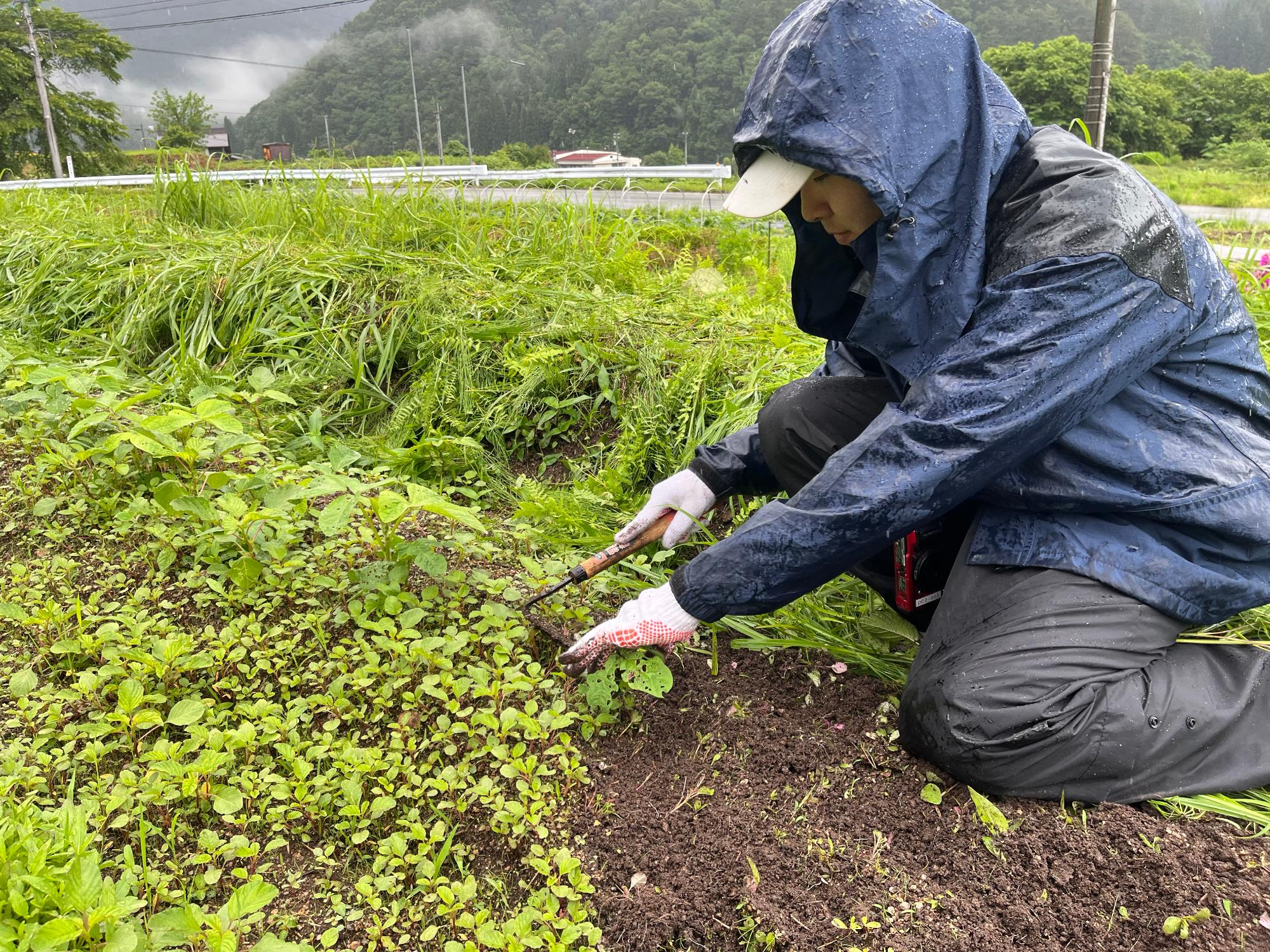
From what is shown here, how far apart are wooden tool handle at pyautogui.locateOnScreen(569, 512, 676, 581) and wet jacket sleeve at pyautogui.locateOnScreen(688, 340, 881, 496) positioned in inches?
5.4

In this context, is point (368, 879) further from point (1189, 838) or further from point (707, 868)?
point (1189, 838)

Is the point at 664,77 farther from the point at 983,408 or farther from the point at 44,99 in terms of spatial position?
the point at 983,408

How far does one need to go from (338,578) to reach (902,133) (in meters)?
1.53

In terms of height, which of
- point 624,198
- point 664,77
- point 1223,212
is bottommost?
point 1223,212

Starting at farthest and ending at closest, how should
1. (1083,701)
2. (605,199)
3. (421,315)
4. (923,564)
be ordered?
(605,199) < (421,315) < (923,564) < (1083,701)

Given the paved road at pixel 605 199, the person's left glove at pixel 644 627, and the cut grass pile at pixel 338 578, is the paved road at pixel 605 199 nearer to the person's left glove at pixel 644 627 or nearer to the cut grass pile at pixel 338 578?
the cut grass pile at pixel 338 578

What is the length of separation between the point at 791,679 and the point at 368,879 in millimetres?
975

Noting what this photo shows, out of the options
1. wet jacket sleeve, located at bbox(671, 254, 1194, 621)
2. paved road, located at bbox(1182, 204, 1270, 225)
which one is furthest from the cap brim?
paved road, located at bbox(1182, 204, 1270, 225)

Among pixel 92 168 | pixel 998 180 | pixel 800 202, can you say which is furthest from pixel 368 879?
pixel 92 168

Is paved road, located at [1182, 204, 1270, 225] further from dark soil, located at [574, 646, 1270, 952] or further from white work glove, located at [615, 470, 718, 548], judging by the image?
dark soil, located at [574, 646, 1270, 952]

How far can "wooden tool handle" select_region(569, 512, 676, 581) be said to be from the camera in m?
1.92

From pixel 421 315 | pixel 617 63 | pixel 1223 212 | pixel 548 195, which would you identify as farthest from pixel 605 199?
pixel 617 63

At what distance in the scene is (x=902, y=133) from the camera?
1339mm

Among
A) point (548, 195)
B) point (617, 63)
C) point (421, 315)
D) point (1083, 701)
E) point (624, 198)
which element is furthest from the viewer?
point (617, 63)
